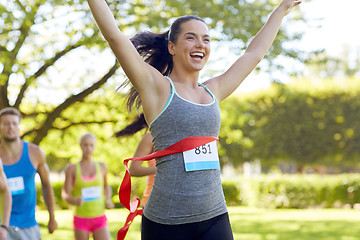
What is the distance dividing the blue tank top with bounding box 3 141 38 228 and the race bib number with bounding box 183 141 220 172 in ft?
8.97

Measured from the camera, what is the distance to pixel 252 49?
3.01 meters

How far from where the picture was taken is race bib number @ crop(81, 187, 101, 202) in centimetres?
688

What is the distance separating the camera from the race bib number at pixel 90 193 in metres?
6.88

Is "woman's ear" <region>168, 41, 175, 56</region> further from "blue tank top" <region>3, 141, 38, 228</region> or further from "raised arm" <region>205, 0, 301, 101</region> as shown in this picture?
"blue tank top" <region>3, 141, 38, 228</region>

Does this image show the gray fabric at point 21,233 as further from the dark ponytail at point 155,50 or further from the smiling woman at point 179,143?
the smiling woman at point 179,143

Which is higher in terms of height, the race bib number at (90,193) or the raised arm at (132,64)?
the raised arm at (132,64)

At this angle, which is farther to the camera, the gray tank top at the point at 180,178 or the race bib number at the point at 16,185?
the race bib number at the point at 16,185

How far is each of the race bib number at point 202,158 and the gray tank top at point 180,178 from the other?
0.02 metres

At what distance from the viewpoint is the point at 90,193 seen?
6926 millimetres

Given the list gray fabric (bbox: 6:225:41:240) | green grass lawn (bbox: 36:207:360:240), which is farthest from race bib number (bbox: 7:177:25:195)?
green grass lawn (bbox: 36:207:360:240)

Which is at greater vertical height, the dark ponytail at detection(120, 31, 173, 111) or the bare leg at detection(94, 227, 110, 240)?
the dark ponytail at detection(120, 31, 173, 111)

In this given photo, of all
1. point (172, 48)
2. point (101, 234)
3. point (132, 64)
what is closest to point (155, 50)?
point (172, 48)

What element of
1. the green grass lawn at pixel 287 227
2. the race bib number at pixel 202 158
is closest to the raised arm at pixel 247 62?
the race bib number at pixel 202 158

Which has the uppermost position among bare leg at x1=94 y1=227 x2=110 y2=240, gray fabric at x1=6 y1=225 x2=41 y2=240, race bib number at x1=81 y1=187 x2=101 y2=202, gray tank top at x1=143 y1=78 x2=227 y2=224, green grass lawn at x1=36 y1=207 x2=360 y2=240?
gray tank top at x1=143 y1=78 x2=227 y2=224
